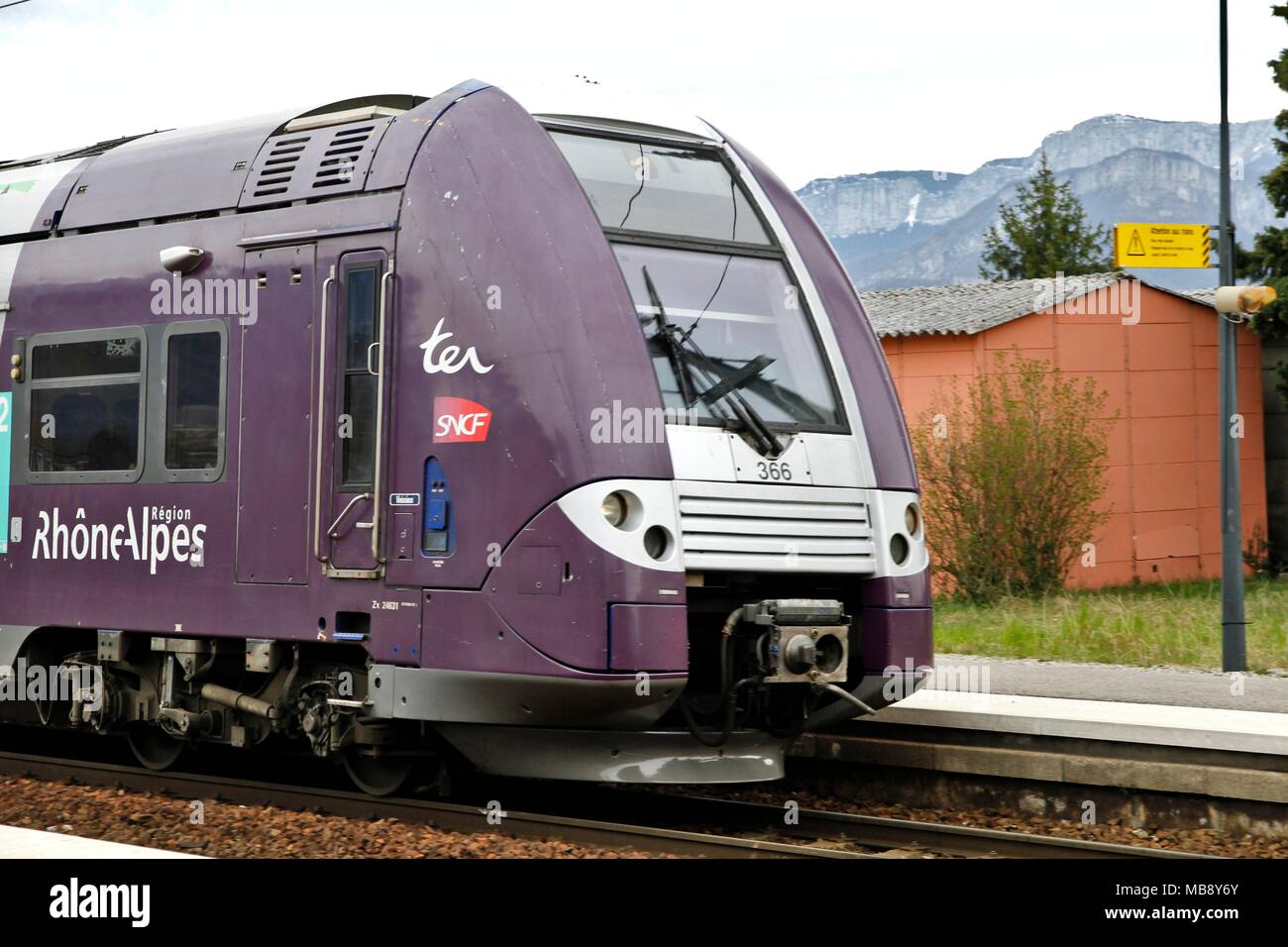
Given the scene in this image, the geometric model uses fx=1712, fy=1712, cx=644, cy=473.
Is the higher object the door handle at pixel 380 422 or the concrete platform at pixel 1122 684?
the door handle at pixel 380 422

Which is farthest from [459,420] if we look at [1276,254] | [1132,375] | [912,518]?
[1276,254]

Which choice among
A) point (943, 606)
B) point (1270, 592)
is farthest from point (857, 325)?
point (1270, 592)

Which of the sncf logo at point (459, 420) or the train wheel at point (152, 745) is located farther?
the train wheel at point (152, 745)

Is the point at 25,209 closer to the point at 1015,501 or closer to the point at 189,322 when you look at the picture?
the point at 189,322

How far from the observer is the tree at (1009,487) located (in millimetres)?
19453

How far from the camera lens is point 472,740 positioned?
8.55 meters

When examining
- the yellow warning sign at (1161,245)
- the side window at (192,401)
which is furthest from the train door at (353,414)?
the yellow warning sign at (1161,245)

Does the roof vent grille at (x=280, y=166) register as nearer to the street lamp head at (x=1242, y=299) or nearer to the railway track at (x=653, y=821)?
the railway track at (x=653, y=821)

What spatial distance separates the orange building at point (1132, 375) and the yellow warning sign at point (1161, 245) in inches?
342

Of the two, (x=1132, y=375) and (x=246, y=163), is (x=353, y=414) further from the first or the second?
(x=1132, y=375)

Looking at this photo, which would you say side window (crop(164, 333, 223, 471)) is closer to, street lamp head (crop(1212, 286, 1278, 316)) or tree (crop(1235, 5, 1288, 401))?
street lamp head (crop(1212, 286, 1278, 316))

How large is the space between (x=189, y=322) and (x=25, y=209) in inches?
78.1

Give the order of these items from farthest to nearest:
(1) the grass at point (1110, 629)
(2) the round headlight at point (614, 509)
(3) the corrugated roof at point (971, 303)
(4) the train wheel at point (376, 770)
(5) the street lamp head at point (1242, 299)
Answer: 1. (3) the corrugated roof at point (971, 303)
2. (1) the grass at point (1110, 629)
3. (5) the street lamp head at point (1242, 299)
4. (4) the train wheel at point (376, 770)
5. (2) the round headlight at point (614, 509)
